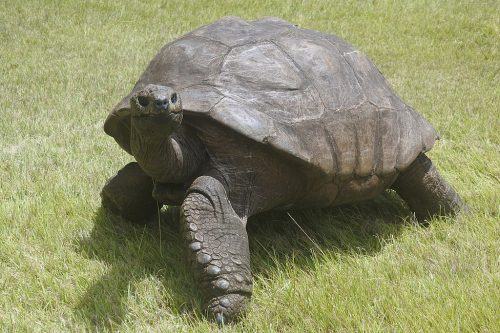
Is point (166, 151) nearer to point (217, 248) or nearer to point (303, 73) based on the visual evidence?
point (217, 248)

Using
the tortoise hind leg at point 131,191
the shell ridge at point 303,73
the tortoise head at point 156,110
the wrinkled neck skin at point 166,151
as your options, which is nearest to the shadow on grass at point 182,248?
the tortoise hind leg at point 131,191

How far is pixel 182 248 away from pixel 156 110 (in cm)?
121

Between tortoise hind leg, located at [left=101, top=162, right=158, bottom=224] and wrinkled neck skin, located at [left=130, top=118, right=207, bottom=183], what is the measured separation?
0.55 m

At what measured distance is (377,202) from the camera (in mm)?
4211

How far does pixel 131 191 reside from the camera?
361 cm

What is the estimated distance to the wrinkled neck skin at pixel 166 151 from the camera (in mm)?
2547

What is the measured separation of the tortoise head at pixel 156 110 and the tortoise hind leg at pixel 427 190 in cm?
179

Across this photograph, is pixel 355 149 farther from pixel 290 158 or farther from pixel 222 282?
pixel 222 282

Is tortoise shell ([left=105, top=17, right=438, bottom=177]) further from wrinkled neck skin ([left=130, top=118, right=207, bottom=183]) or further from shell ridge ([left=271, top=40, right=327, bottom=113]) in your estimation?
wrinkled neck skin ([left=130, top=118, right=207, bottom=183])

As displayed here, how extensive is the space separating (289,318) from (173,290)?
594 mm

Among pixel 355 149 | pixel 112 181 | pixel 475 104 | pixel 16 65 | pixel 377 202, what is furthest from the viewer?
pixel 16 65

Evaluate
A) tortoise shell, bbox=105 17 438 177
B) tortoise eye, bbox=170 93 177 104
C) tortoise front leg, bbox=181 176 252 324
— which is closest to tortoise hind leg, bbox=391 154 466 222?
tortoise shell, bbox=105 17 438 177

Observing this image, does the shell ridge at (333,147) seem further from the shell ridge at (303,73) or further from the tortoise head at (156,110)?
the tortoise head at (156,110)

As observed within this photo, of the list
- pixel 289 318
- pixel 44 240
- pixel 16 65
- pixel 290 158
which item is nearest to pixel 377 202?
pixel 290 158
